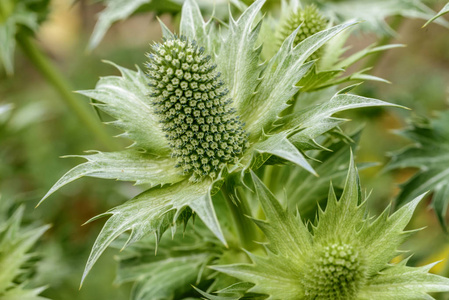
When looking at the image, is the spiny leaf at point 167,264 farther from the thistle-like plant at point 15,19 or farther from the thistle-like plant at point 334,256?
the thistle-like plant at point 15,19

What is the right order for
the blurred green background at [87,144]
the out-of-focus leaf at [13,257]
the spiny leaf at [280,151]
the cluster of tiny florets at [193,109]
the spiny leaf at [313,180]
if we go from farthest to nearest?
the blurred green background at [87,144] → the out-of-focus leaf at [13,257] → the spiny leaf at [313,180] → the cluster of tiny florets at [193,109] → the spiny leaf at [280,151]

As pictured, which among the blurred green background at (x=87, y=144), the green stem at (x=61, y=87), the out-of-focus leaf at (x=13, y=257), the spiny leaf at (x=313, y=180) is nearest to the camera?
the spiny leaf at (x=313, y=180)

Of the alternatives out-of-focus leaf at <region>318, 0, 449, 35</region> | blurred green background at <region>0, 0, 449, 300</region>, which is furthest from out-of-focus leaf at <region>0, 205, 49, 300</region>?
out-of-focus leaf at <region>318, 0, 449, 35</region>

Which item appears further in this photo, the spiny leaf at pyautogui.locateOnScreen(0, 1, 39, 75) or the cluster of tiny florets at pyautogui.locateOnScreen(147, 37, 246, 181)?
the spiny leaf at pyautogui.locateOnScreen(0, 1, 39, 75)

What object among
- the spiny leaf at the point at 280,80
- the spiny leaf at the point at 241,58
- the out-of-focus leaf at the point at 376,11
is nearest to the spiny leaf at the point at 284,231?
the spiny leaf at the point at 280,80

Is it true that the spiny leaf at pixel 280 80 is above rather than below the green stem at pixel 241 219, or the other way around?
above

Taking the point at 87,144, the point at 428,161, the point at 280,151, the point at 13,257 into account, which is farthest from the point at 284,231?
the point at 87,144

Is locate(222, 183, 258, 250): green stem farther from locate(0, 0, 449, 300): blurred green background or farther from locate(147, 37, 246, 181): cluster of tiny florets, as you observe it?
locate(0, 0, 449, 300): blurred green background
